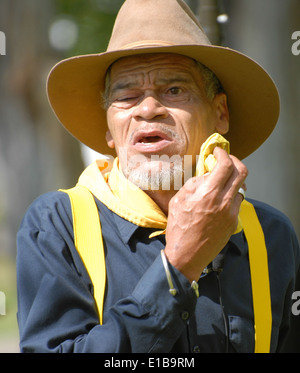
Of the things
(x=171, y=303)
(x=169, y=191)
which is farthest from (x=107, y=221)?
(x=171, y=303)

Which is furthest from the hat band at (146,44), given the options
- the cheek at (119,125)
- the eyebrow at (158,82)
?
the cheek at (119,125)

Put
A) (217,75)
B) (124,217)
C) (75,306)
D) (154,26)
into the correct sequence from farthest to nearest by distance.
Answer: (217,75), (154,26), (124,217), (75,306)

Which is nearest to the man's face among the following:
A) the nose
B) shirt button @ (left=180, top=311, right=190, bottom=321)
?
the nose

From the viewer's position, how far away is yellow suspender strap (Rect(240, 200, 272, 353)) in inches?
117

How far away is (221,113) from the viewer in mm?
3559

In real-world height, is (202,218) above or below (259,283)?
above

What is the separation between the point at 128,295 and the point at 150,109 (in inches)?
38.0

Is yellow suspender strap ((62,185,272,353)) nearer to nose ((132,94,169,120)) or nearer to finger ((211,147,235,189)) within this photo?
nose ((132,94,169,120))

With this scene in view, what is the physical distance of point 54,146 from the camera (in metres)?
10.1

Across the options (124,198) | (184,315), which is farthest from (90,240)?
(184,315)

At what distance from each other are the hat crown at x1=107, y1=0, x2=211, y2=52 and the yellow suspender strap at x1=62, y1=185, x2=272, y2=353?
2.74 feet

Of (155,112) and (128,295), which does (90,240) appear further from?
(155,112)

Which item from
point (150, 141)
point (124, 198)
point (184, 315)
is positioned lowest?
point (184, 315)

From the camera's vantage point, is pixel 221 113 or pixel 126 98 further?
pixel 221 113
